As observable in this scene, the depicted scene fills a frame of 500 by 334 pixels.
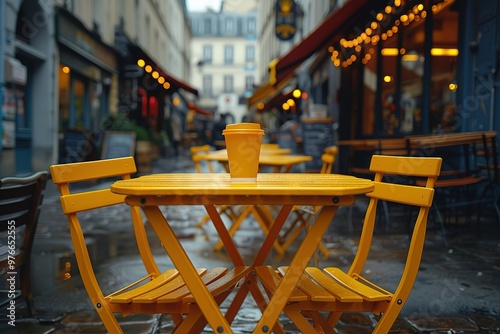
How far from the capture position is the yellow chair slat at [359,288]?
2.09m

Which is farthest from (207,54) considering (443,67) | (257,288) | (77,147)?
(257,288)

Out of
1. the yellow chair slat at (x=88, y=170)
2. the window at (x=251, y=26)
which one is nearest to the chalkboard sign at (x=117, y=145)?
the yellow chair slat at (x=88, y=170)

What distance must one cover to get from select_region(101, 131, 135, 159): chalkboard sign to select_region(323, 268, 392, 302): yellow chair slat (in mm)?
8973

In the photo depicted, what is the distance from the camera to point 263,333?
1.91 metres

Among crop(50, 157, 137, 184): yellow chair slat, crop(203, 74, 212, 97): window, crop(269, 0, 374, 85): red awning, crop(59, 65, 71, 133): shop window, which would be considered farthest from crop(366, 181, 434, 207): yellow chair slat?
crop(203, 74, 212, 97): window

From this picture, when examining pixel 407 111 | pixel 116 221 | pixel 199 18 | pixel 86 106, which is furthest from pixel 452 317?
pixel 199 18

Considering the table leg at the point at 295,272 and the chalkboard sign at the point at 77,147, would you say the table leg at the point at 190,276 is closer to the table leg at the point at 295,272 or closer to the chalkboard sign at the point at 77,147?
the table leg at the point at 295,272

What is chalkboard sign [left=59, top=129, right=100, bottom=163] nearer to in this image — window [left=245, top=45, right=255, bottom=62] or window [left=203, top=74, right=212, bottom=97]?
window [left=203, top=74, right=212, bottom=97]

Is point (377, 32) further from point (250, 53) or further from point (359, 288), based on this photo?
point (250, 53)

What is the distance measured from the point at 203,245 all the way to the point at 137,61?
12933 mm

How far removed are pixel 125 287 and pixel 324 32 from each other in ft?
19.6

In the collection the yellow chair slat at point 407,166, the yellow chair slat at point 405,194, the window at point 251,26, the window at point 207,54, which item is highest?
the window at point 251,26

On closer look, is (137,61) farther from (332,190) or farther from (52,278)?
(332,190)

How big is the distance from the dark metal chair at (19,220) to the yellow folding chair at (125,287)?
24.2 inches
